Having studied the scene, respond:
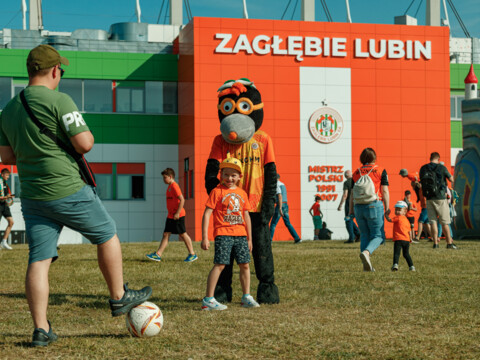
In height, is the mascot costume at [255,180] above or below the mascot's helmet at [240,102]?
below

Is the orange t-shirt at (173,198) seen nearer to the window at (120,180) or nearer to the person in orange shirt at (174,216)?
the person in orange shirt at (174,216)

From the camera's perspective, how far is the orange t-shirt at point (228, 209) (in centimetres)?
733

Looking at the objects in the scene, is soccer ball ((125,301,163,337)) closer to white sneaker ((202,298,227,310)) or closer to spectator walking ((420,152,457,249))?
white sneaker ((202,298,227,310))

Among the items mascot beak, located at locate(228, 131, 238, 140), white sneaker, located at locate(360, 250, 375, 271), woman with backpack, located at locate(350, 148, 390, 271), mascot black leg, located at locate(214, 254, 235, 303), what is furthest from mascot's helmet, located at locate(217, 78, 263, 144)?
white sneaker, located at locate(360, 250, 375, 271)

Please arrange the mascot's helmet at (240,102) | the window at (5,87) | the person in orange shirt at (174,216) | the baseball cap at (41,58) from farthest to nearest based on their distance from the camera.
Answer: the window at (5,87)
the person in orange shirt at (174,216)
the mascot's helmet at (240,102)
the baseball cap at (41,58)

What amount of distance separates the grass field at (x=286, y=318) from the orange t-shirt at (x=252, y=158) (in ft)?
3.77

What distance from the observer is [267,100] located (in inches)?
1241

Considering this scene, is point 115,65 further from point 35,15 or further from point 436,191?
point 436,191

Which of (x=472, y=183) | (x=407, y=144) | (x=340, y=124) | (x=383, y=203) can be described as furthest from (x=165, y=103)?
(x=383, y=203)

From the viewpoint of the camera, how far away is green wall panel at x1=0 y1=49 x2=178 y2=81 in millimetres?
33688

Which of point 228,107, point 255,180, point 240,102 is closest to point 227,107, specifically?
point 228,107

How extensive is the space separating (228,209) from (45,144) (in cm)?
240

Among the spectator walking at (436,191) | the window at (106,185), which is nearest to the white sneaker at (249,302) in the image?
the spectator walking at (436,191)

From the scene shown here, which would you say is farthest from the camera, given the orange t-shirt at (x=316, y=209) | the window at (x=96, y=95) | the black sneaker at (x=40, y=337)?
the window at (x=96, y=95)
